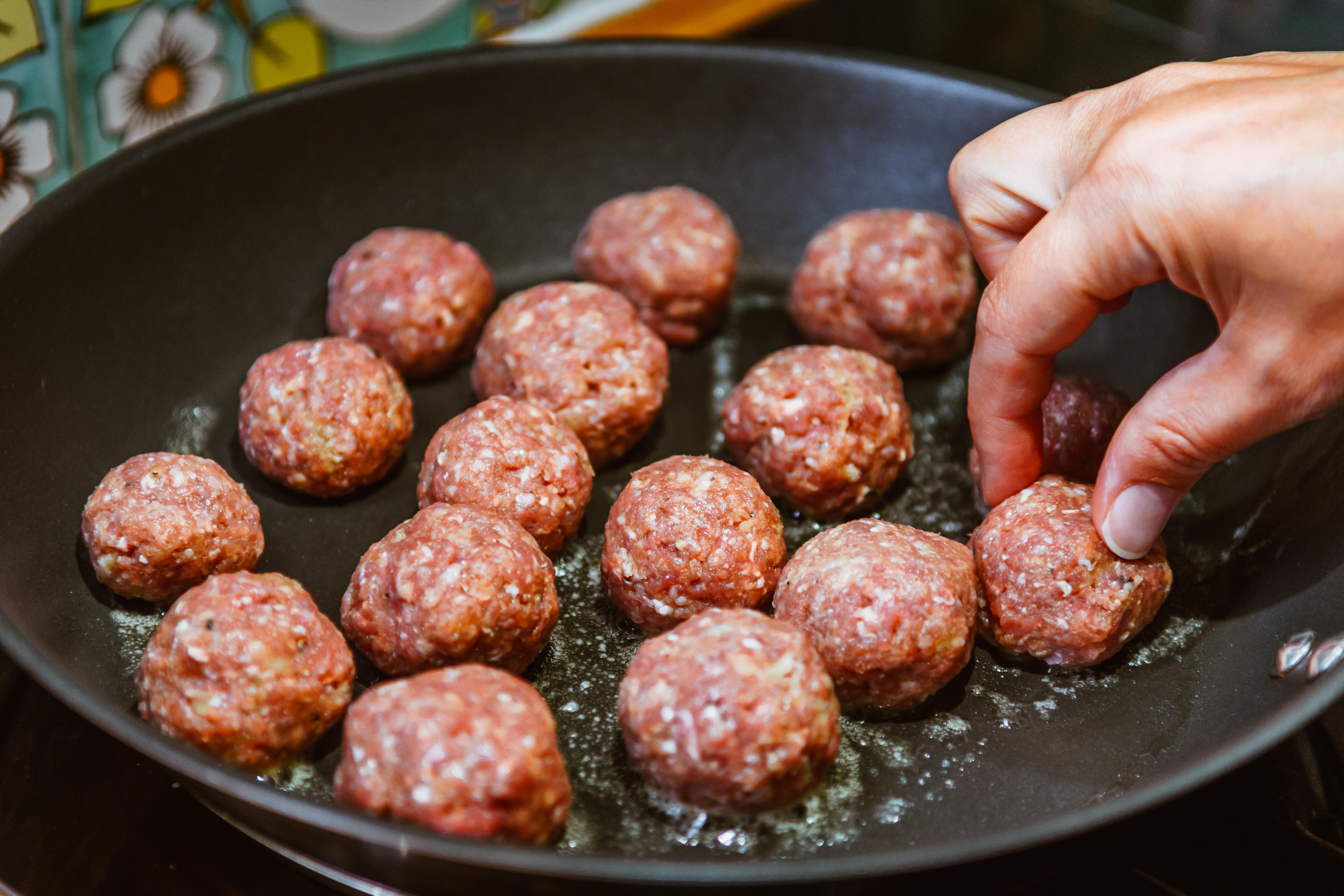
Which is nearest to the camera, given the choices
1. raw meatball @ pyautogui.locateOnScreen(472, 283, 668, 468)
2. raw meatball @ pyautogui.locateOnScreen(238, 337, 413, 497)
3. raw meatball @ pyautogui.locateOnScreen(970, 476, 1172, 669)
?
raw meatball @ pyautogui.locateOnScreen(970, 476, 1172, 669)

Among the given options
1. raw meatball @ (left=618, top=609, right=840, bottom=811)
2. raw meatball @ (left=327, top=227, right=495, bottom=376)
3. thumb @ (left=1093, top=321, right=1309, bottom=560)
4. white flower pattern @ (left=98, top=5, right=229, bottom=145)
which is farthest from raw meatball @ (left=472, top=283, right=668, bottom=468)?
white flower pattern @ (left=98, top=5, right=229, bottom=145)

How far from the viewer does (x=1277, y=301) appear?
1.40 meters

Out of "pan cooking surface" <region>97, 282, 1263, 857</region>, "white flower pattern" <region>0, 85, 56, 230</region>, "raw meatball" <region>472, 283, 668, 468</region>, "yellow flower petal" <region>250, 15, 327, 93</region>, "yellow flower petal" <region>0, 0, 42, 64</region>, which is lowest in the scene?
"pan cooking surface" <region>97, 282, 1263, 857</region>

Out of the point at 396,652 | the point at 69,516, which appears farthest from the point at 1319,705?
the point at 69,516

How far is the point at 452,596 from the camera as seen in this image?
1.62m

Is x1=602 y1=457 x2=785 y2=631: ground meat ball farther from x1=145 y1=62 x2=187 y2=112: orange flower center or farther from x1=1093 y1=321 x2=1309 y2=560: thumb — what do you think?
x1=145 y1=62 x2=187 y2=112: orange flower center

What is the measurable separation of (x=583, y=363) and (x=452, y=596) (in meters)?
0.64

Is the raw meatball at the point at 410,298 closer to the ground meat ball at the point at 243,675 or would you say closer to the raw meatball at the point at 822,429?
the raw meatball at the point at 822,429

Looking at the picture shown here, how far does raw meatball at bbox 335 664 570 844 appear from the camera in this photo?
1.34 meters

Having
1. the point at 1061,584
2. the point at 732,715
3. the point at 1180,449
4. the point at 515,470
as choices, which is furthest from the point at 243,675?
the point at 1180,449

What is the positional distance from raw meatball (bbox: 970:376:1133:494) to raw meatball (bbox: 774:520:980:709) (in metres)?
0.38

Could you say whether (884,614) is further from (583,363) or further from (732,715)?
(583,363)

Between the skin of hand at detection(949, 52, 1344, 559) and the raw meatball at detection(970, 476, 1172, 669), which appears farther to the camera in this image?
the raw meatball at detection(970, 476, 1172, 669)

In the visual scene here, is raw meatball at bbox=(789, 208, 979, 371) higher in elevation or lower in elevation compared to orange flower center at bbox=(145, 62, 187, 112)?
lower
